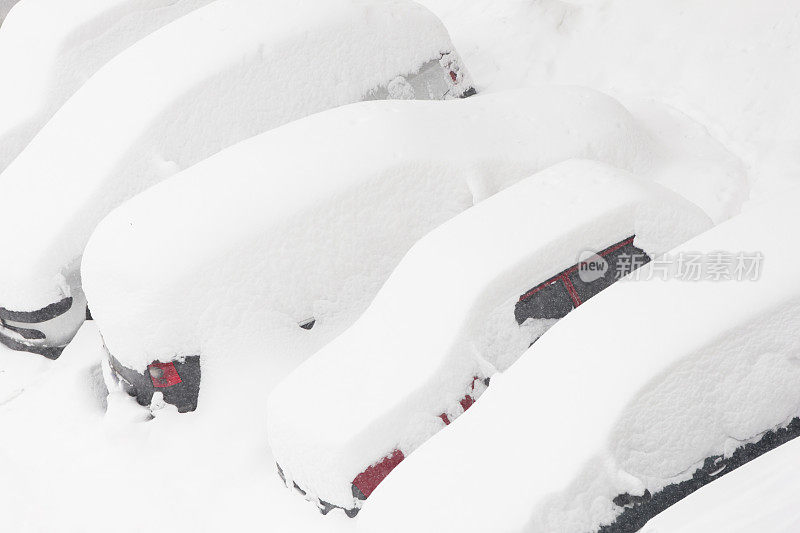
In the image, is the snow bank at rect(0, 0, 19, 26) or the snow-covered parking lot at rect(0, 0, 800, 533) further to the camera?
the snow bank at rect(0, 0, 19, 26)

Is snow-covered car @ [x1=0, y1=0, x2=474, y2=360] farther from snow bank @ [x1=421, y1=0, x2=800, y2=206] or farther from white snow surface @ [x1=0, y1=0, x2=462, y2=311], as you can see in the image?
snow bank @ [x1=421, y1=0, x2=800, y2=206]

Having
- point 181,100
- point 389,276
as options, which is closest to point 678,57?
point 389,276

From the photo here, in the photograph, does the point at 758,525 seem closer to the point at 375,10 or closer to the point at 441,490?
the point at 441,490

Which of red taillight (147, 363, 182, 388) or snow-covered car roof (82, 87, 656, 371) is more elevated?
snow-covered car roof (82, 87, 656, 371)

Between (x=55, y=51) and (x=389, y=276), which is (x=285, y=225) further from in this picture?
(x=55, y=51)

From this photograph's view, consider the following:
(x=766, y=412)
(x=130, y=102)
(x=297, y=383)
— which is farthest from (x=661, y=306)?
(x=130, y=102)

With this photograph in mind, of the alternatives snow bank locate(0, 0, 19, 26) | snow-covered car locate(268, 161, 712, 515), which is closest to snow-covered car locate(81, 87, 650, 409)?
snow-covered car locate(268, 161, 712, 515)

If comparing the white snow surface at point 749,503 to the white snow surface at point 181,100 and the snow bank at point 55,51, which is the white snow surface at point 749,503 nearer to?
the white snow surface at point 181,100

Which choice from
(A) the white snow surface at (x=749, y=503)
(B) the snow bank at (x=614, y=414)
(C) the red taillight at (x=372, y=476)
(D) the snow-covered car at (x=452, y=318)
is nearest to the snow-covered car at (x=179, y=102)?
(D) the snow-covered car at (x=452, y=318)
